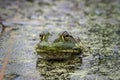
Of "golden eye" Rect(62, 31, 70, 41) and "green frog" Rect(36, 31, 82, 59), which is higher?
"golden eye" Rect(62, 31, 70, 41)

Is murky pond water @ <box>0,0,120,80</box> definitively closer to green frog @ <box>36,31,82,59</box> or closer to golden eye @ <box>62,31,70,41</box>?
green frog @ <box>36,31,82,59</box>

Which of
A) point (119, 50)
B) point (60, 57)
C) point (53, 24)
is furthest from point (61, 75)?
point (53, 24)

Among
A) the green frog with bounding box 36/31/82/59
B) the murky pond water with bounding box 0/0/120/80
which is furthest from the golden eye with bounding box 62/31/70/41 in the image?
the murky pond water with bounding box 0/0/120/80

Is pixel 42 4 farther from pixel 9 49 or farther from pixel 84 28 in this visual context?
pixel 9 49

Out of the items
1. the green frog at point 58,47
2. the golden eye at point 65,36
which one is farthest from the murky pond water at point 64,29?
the golden eye at point 65,36

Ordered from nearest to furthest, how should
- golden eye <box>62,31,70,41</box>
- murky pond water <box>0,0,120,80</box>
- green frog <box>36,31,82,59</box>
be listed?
1. murky pond water <box>0,0,120,80</box>
2. green frog <box>36,31,82,59</box>
3. golden eye <box>62,31,70,41</box>

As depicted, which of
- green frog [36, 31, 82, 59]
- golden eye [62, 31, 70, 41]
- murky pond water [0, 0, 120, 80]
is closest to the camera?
murky pond water [0, 0, 120, 80]
